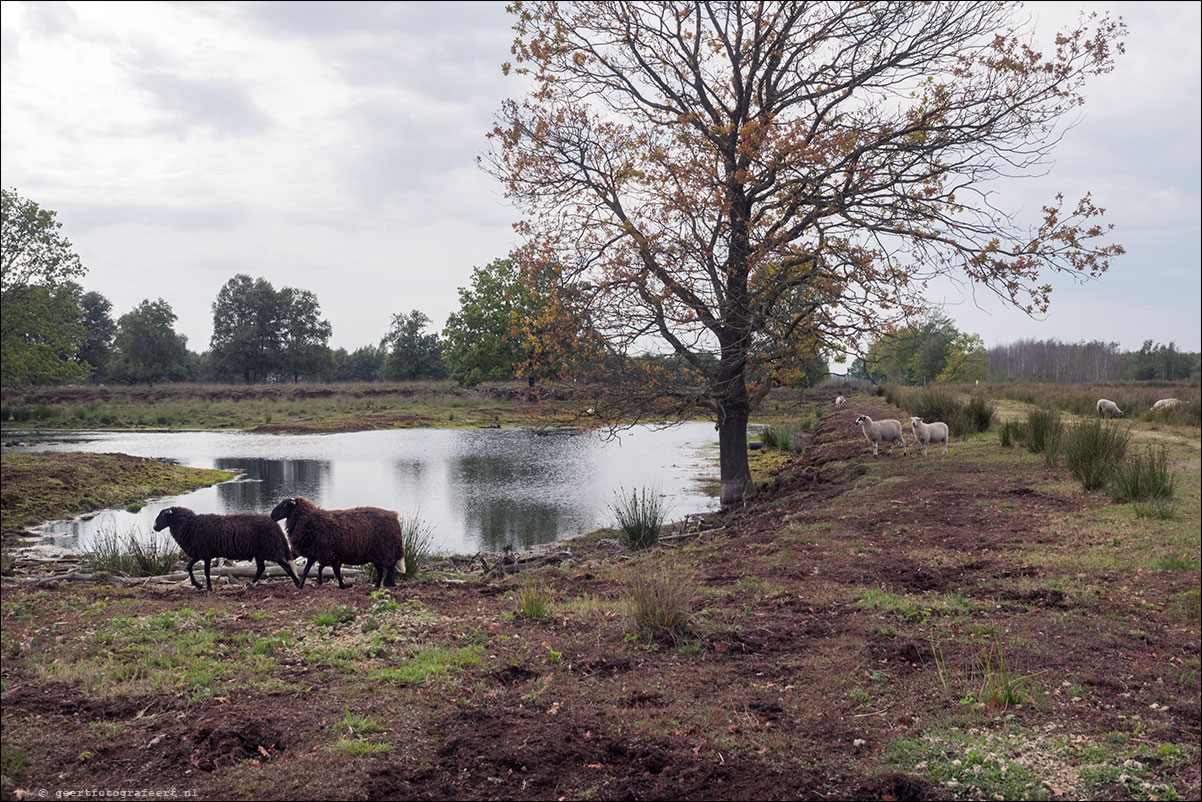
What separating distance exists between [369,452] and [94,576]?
56.7ft

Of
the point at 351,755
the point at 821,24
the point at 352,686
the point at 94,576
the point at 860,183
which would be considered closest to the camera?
the point at 351,755

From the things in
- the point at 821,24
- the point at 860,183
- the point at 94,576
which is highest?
the point at 821,24

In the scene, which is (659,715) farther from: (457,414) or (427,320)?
(427,320)

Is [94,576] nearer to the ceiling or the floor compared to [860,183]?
nearer to the floor

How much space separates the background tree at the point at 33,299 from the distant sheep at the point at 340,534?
71.9 feet

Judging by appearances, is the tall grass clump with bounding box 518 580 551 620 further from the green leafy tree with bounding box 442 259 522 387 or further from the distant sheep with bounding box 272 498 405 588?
the green leafy tree with bounding box 442 259 522 387

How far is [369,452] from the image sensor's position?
85.6ft

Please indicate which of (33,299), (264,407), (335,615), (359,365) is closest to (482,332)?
(264,407)

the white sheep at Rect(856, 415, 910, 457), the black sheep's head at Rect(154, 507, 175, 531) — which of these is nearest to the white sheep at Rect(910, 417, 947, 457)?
the white sheep at Rect(856, 415, 910, 457)

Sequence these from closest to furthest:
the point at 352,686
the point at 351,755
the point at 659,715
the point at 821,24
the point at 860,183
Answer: the point at 351,755
the point at 659,715
the point at 352,686
the point at 860,183
the point at 821,24

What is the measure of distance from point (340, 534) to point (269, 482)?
1260cm

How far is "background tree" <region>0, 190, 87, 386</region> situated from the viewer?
2388cm

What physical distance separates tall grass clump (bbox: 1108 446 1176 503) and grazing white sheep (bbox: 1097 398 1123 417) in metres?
10.1

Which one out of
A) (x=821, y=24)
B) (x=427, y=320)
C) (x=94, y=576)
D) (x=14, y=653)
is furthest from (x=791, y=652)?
(x=427, y=320)
